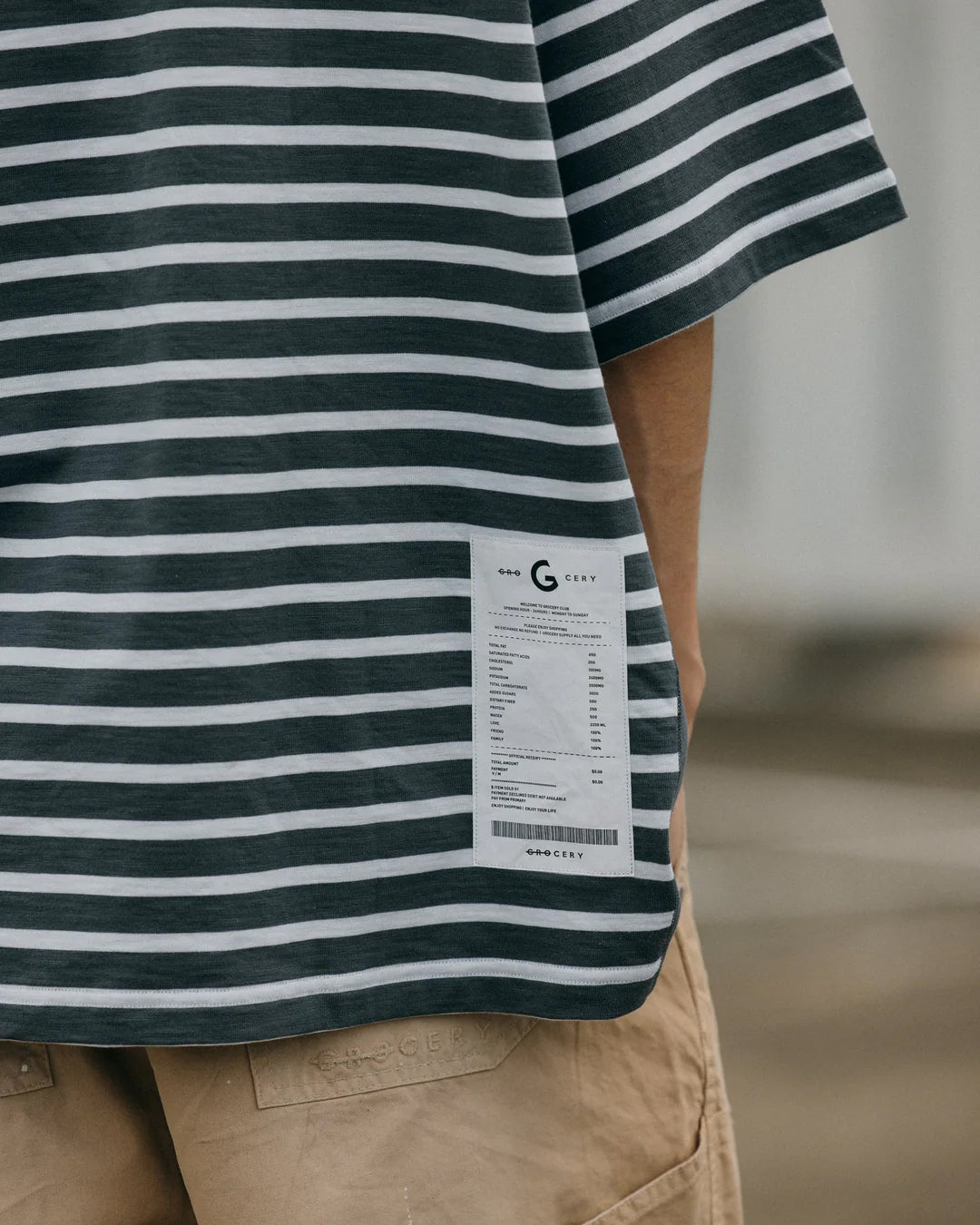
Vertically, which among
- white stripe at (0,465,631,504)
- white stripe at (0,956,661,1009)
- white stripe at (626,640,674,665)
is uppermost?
white stripe at (0,465,631,504)

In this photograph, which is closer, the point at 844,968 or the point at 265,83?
the point at 265,83

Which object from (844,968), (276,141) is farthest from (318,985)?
(844,968)

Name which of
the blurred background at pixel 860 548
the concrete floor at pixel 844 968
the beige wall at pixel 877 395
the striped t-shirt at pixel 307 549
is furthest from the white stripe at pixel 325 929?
the beige wall at pixel 877 395

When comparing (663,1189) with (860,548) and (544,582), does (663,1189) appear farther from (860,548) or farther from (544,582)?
(860,548)

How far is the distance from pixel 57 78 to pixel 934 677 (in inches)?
96.8

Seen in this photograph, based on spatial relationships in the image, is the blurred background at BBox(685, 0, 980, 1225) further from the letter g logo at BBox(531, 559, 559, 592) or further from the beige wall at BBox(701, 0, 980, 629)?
the letter g logo at BBox(531, 559, 559, 592)

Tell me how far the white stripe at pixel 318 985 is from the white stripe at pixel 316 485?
19 cm

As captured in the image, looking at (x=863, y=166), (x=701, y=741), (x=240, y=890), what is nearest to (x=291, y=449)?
(x=240, y=890)

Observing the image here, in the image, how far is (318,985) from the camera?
1.47 feet

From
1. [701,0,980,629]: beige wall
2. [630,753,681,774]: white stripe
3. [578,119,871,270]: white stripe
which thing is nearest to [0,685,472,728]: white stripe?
[630,753,681,774]: white stripe

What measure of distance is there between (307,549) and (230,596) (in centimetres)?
3

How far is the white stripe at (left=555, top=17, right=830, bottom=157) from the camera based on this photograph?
49 centimetres

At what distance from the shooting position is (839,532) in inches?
105

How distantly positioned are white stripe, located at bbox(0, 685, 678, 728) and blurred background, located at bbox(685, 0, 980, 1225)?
1.80 metres
